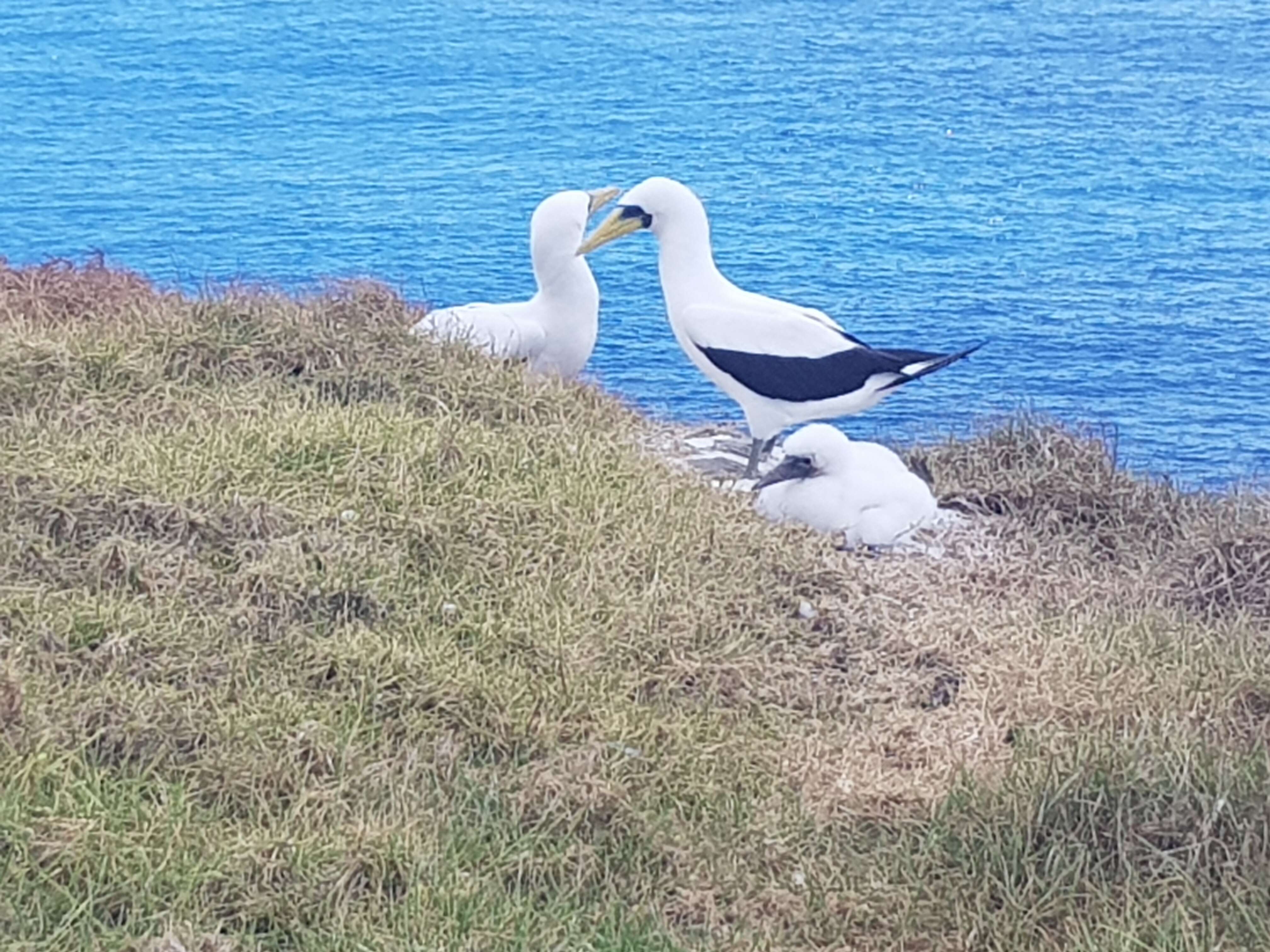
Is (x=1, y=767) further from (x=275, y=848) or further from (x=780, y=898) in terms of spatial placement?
(x=780, y=898)

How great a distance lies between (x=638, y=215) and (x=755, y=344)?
1.49 ft

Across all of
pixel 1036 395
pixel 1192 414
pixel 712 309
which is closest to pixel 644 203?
pixel 712 309

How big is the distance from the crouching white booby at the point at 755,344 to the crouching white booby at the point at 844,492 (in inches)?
6.0

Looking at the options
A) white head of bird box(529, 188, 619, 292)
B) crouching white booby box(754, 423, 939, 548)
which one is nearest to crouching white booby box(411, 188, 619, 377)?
white head of bird box(529, 188, 619, 292)

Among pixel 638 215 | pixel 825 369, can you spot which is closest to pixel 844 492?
pixel 825 369

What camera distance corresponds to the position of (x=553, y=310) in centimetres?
417

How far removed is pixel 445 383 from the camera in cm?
369

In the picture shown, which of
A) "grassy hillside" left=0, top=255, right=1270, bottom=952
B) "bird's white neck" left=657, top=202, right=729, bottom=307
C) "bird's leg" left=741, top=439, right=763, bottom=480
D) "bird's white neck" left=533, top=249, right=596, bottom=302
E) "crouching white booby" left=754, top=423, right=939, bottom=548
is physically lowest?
"bird's leg" left=741, top=439, right=763, bottom=480

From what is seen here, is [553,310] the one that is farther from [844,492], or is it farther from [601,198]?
[844,492]

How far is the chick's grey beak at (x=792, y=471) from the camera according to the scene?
3.64 metres

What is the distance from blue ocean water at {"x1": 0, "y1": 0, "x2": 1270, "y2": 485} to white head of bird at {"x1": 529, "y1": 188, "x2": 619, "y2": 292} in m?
0.37

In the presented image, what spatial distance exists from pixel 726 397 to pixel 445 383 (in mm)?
1084

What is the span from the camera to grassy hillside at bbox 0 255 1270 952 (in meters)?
2.19

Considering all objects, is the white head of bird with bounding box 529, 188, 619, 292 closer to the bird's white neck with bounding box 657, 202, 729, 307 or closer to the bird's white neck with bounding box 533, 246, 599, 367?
the bird's white neck with bounding box 533, 246, 599, 367
